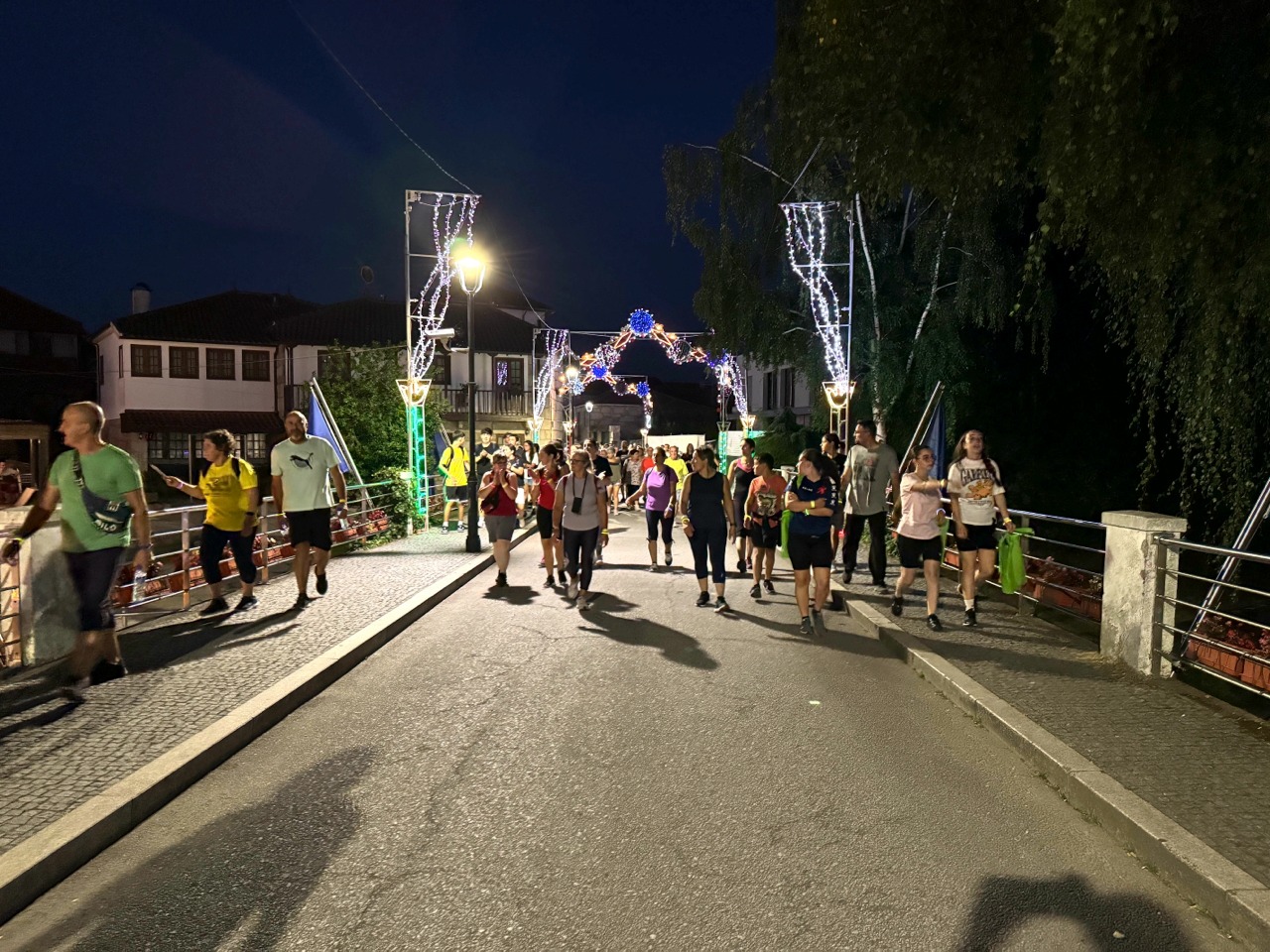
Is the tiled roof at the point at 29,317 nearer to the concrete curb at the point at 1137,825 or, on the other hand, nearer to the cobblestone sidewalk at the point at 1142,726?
the cobblestone sidewalk at the point at 1142,726

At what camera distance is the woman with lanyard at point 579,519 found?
34.4 feet

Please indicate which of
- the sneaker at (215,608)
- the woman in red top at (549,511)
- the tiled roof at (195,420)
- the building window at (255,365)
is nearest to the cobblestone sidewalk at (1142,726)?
the woman in red top at (549,511)

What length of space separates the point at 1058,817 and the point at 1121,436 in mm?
18631

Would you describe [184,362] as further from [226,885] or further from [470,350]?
[226,885]

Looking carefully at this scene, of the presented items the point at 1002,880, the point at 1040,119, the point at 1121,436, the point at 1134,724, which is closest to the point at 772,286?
the point at 1121,436

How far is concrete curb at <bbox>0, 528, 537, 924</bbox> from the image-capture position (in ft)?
11.7

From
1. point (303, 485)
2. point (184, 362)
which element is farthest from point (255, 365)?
point (303, 485)

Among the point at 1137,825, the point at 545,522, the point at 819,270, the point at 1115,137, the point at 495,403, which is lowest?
the point at 1137,825

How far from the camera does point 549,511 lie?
1266 centimetres

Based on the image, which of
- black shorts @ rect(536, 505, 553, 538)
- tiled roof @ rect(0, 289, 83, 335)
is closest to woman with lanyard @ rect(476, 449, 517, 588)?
black shorts @ rect(536, 505, 553, 538)

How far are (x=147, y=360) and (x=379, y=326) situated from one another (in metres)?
10.4

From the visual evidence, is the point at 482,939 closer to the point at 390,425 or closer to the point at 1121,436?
the point at 390,425

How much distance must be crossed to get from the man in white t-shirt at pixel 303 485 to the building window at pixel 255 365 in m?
37.1

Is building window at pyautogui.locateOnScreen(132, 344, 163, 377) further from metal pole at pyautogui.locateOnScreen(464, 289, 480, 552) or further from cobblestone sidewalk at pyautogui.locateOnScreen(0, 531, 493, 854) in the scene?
cobblestone sidewalk at pyautogui.locateOnScreen(0, 531, 493, 854)
